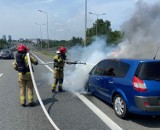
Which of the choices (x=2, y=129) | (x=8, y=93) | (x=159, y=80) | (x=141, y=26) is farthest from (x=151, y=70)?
(x=141, y=26)

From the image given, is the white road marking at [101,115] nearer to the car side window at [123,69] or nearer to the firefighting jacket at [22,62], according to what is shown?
the car side window at [123,69]

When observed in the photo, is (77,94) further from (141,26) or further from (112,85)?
(141,26)

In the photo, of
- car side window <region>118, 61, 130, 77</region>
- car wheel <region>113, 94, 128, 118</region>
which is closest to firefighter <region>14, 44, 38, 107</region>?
car wheel <region>113, 94, 128, 118</region>

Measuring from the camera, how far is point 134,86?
6.84 meters

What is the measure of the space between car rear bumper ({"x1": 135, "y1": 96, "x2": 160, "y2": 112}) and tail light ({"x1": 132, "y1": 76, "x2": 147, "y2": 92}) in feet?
0.55

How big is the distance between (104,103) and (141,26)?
867cm

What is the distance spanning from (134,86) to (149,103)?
0.48 metres

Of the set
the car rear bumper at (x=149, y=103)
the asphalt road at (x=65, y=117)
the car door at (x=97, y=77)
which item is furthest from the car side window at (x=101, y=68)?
the car rear bumper at (x=149, y=103)

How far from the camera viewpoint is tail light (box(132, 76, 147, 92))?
22.0 feet

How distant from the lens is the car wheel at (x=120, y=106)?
7.17 meters

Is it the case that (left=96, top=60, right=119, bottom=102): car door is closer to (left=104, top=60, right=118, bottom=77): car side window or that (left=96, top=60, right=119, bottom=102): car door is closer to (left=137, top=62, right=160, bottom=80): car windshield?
(left=104, top=60, right=118, bottom=77): car side window

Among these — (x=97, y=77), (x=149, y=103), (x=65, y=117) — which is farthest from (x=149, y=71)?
(x=97, y=77)

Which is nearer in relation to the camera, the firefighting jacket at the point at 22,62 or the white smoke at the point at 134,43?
the firefighting jacket at the point at 22,62

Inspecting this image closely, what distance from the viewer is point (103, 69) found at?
8938 mm
